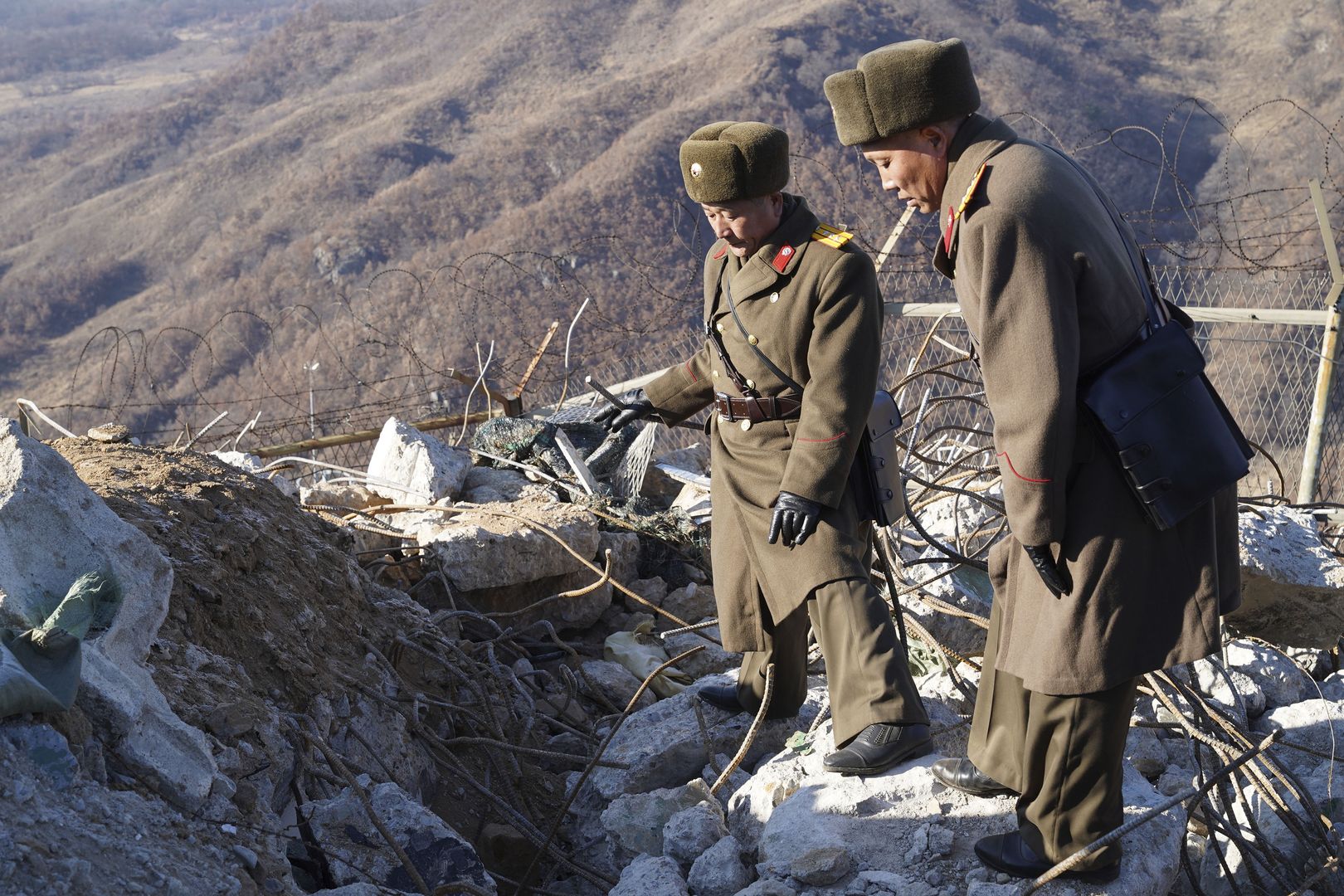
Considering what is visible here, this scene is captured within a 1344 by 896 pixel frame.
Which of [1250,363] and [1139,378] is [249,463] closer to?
[1139,378]

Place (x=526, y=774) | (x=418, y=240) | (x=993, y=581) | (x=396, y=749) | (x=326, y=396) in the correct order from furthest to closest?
(x=418, y=240)
(x=326, y=396)
(x=526, y=774)
(x=396, y=749)
(x=993, y=581)

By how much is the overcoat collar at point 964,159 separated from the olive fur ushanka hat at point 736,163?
71cm

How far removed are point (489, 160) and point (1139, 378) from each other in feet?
103

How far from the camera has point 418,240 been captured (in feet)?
95.2

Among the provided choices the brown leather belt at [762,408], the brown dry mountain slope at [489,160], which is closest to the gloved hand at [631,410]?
the brown leather belt at [762,408]

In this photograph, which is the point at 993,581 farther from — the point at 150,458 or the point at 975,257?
the point at 150,458

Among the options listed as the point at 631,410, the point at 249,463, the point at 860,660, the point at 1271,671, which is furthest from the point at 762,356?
the point at 249,463

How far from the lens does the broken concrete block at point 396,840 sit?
245 centimetres

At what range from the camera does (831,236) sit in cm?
291

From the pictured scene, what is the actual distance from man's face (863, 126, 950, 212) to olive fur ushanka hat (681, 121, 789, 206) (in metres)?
0.60

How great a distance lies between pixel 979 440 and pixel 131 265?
27873mm

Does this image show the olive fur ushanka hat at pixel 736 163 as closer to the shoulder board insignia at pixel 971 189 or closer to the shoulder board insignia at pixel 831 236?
the shoulder board insignia at pixel 831 236

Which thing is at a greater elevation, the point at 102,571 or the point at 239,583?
the point at 102,571

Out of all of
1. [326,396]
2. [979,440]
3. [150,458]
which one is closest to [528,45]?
[326,396]
